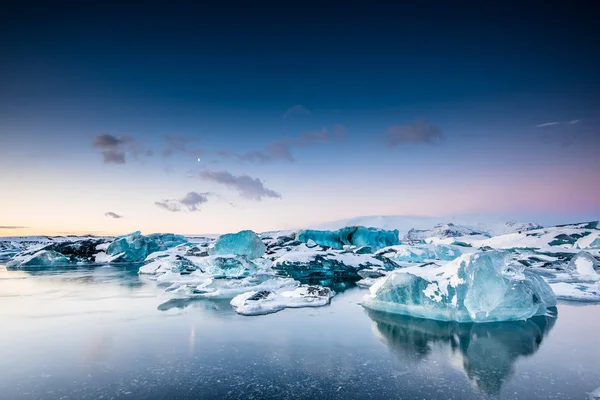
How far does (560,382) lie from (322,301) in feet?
30.4

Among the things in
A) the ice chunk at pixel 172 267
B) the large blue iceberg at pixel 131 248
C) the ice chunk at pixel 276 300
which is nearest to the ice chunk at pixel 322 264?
the ice chunk at pixel 172 267

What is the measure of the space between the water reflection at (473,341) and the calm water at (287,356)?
0.03m

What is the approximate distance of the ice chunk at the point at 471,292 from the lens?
1052cm

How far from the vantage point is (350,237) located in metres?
46.0

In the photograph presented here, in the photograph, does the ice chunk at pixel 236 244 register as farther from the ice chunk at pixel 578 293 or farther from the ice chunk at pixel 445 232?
the ice chunk at pixel 445 232

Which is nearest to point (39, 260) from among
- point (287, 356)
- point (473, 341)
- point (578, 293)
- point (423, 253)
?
point (287, 356)

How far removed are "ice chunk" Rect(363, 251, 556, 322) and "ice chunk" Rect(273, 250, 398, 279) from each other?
46.5 feet

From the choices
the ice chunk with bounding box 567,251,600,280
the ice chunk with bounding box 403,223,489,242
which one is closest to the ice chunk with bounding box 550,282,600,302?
the ice chunk with bounding box 567,251,600,280

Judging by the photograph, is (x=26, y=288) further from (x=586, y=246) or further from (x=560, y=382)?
(x=586, y=246)

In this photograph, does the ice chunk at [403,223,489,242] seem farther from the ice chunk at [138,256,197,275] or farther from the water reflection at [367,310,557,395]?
the water reflection at [367,310,557,395]

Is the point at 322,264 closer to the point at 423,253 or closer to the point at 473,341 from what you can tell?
the point at 423,253

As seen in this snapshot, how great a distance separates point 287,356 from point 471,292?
267 inches

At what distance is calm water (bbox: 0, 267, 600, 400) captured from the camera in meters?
5.62

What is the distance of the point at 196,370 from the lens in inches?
255
